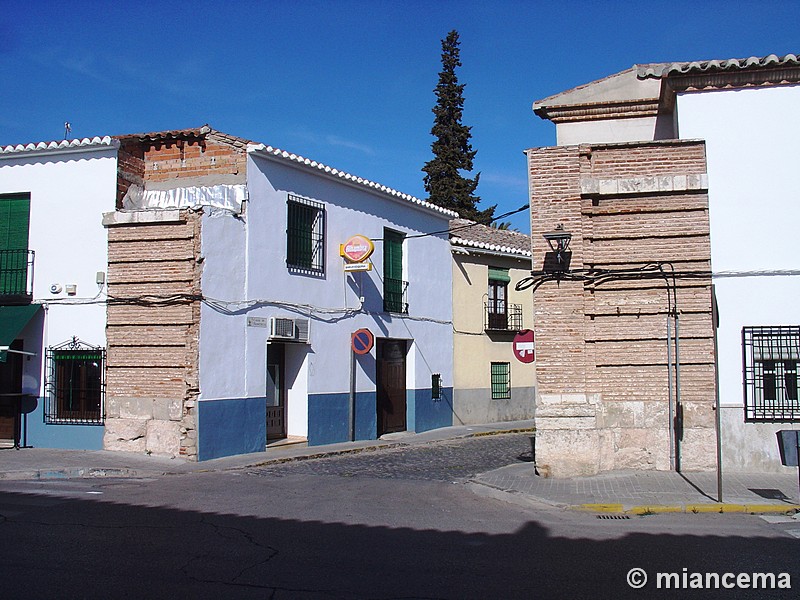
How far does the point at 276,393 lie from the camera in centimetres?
1764

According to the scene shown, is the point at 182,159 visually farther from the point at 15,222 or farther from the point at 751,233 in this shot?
the point at 751,233

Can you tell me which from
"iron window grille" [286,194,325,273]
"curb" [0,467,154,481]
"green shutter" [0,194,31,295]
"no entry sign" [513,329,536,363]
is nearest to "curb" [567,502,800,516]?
"no entry sign" [513,329,536,363]

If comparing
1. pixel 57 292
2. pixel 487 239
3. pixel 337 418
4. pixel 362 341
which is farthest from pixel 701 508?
pixel 487 239

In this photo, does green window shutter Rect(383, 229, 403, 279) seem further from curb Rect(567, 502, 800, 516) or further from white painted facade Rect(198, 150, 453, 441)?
curb Rect(567, 502, 800, 516)

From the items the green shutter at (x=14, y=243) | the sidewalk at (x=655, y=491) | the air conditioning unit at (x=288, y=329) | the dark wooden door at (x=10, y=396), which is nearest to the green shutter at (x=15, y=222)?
the green shutter at (x=14, y=243)

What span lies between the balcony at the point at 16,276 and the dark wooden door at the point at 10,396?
2.92 feet

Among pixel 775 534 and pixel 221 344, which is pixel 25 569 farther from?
pixel 221 344

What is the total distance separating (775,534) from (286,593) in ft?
17.6

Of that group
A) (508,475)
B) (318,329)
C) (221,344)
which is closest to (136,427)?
(221,344)

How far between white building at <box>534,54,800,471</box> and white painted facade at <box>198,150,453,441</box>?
7994 millimetres

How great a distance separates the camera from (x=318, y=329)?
18.0 meters

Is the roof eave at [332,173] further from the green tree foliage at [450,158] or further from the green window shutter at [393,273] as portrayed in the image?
the green tree foliage at [450,158]

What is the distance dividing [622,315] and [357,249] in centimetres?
750

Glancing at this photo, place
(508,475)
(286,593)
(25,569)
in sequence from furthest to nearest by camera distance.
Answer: (508,475) < (25,569) < (286,593)
